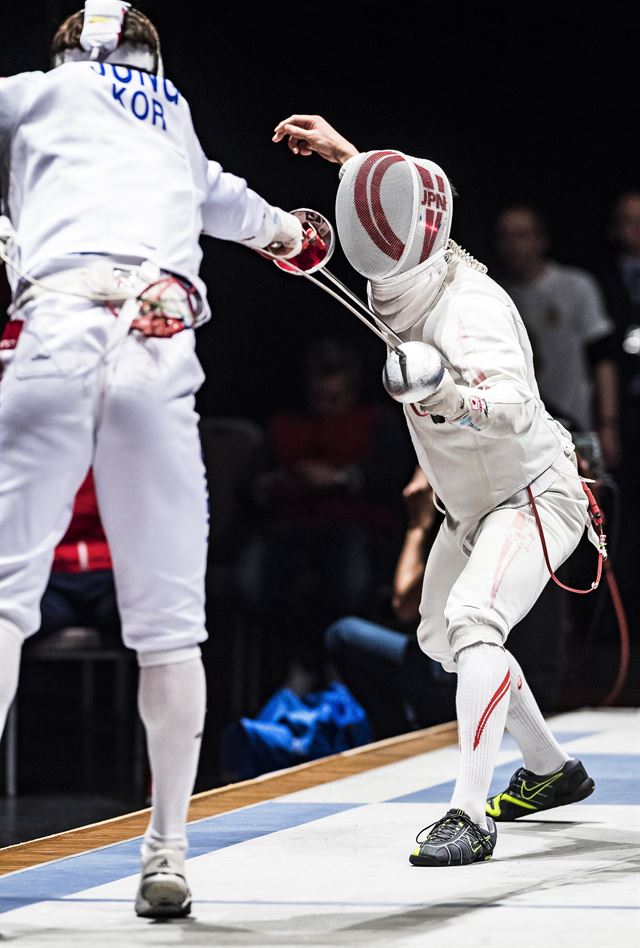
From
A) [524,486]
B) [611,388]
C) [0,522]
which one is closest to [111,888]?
[0,522]

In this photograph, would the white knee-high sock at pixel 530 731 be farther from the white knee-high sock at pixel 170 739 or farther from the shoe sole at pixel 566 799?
the white knee-high sock at pixel 170 739

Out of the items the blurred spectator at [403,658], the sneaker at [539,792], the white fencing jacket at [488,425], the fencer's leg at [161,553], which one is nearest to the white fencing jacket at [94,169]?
the fencer's leg at [161,553]

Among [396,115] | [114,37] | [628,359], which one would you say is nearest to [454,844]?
[114,37]

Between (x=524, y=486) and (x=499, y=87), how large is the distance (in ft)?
16.2

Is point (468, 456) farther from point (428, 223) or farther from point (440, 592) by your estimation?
point (428, 223)

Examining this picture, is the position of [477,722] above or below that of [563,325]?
below

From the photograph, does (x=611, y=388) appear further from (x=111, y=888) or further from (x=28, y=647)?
(x=111, y=888)

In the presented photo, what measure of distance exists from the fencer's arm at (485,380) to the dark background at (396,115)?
3.88 meters

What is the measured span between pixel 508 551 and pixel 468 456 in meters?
0.19

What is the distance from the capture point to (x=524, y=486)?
2.91 metres

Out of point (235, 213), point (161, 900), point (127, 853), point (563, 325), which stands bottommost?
point (127, 853)

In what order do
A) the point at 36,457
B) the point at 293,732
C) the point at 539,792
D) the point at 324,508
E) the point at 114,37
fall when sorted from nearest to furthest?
the point at 36,457 < the point at 114,37 < the point at 539,792 < the point at 293,732 < the point at 324,508

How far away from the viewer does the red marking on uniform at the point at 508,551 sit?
279 centimetres

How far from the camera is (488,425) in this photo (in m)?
2.70
